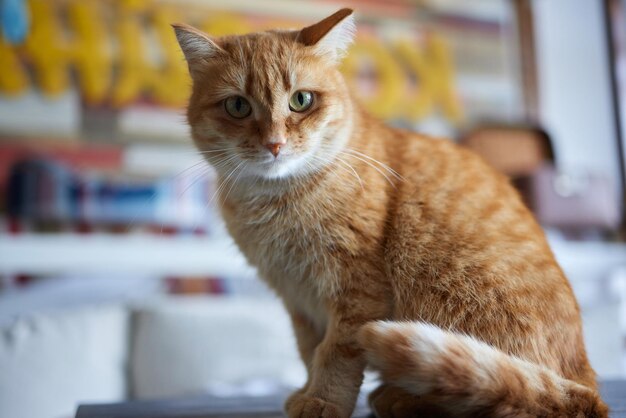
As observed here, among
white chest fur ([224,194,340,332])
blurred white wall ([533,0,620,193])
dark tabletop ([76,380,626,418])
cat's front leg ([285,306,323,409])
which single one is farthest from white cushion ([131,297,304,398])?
blurred white wall ([533,0,620,193])

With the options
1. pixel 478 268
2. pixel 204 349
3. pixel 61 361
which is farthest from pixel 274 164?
pixel 61 361

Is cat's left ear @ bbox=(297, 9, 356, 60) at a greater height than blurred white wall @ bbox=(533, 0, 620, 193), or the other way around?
cat's left ear @ bbox=(297, 9, 356, 60)

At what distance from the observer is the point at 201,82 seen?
106 centimetres

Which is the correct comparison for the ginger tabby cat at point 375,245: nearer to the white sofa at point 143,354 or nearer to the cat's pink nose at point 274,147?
the cat's pink nose at point 274,147

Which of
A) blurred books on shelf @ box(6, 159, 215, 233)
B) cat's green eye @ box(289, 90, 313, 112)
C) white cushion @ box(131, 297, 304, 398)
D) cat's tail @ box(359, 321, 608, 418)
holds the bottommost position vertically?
white cushion @ box(131, 297, 304, 398)

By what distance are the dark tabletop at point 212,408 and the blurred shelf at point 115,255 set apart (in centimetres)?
78

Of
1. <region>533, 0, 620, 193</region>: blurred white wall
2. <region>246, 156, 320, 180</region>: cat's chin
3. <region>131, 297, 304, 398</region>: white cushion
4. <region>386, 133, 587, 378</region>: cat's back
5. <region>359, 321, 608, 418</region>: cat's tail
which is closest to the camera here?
<region>359, 321, 608, 418</region>: cat's tail

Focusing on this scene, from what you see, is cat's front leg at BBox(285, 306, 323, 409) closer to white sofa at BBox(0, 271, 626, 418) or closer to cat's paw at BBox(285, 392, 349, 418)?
cat's paw at BBox(285, 392, 349, 418)

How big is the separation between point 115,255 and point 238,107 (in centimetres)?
135

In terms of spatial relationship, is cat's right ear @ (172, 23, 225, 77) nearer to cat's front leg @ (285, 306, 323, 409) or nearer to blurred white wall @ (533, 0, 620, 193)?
cat's front leg @ (285, 306, 323, 409)

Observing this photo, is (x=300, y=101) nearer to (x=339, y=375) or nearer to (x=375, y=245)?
(x=375, y=245)

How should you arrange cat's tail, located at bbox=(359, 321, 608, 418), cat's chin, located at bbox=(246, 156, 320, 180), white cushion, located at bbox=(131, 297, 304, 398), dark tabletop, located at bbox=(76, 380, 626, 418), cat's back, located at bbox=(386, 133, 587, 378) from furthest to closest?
white cushion, located at bbox=(131, 297, 304, 398) → dark tabletop, located at bbox=(76, 380, 626, 418) → cat's chin, located at bbox=(246, 156, 320, 180) → cat's back, located at bbox=(386, 133, 587, 378) → cat's tail, located at bbox=(359, 321, 608, 418)

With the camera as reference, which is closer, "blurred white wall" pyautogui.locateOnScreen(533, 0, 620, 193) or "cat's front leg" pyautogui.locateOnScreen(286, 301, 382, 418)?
"cat's front leg" pyautogui.locateOnScreen(286, 301, 382, 418)

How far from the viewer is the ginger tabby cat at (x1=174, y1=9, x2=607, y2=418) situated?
2.51 feet
